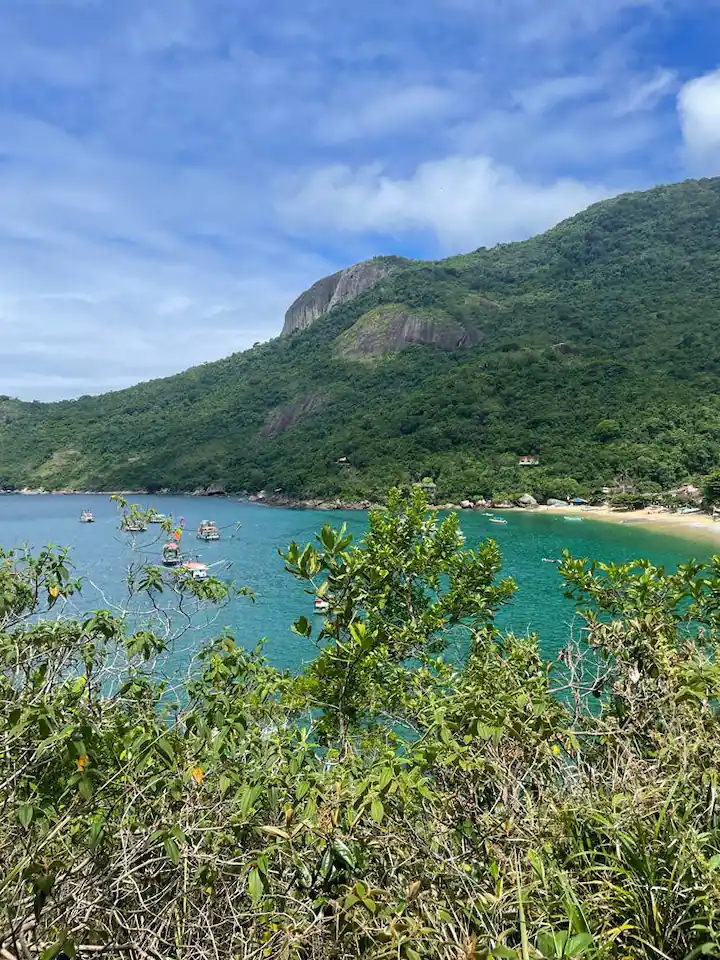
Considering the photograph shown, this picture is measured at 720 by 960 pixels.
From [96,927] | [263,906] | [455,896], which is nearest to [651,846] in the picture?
[455,896]

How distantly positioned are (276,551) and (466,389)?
7986cm

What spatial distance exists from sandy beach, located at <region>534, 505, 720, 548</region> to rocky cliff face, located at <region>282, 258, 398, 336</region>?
97.0 metres

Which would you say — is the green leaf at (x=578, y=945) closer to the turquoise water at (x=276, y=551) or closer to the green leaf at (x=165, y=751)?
the green leaf at (x=165, y=751)

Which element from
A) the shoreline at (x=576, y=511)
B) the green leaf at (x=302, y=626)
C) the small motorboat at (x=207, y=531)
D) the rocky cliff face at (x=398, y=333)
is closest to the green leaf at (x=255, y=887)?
the green leaf at (x=302, y=626)

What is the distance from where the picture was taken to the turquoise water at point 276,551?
17.8m

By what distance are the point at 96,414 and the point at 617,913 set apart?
5066 inches

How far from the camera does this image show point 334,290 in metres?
146

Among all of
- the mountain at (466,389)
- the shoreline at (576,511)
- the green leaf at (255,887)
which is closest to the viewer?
the green leaf at (255,887)

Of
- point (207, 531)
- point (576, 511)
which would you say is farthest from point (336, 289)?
point (207, 531)

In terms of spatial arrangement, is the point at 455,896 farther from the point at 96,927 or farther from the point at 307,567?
the point at 307,567

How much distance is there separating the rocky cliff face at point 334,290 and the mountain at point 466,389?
774 mm

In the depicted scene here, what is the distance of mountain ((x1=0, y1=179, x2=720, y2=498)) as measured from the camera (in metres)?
63.0

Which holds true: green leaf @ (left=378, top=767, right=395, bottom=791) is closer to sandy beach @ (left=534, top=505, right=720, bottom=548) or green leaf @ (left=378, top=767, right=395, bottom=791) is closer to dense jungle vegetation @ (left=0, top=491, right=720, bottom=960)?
dense jungle vegetation @ (left=0, top=491, right=720, bottom=960)

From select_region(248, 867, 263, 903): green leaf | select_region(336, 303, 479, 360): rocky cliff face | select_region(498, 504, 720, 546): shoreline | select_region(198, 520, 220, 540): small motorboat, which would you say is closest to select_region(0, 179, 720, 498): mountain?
select_region(336, 303, 479, 360): rocky cliff face
